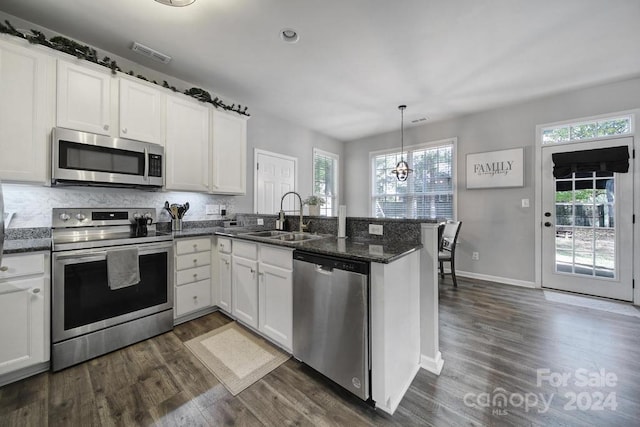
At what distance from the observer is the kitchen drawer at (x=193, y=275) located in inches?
96.4

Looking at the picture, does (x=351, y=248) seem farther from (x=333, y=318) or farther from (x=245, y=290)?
(x=245, y=290)

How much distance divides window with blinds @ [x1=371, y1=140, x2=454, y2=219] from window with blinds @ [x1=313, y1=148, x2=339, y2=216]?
0.89 m

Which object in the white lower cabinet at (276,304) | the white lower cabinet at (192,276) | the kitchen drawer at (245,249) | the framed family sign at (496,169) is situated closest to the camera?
the white lower cabinet at (276,304)

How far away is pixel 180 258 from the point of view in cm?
245

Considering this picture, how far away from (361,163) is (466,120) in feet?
7.16

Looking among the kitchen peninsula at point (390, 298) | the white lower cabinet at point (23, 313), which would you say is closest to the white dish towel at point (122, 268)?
the white lower cabinet at point (23, 313)

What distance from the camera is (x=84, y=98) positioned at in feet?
6.93

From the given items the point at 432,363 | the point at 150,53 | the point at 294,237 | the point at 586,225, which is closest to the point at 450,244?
the point at 586,225

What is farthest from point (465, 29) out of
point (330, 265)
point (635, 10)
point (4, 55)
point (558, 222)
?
point (4, 55)

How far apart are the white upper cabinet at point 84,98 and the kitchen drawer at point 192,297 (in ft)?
5.39

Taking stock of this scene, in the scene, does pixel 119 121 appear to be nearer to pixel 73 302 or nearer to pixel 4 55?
pixel 4 55

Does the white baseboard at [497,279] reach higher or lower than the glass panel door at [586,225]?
lower

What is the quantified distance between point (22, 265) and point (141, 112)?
157cm

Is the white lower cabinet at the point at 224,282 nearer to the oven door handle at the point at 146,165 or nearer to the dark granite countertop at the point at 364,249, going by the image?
the dark granite countertop at the point at 364,249
